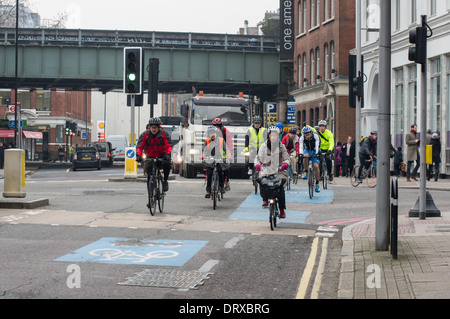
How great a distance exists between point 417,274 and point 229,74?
47.1 metres

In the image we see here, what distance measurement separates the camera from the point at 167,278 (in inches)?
321

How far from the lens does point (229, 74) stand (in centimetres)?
5453

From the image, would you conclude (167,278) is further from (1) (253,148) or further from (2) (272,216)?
(1) (253,148)

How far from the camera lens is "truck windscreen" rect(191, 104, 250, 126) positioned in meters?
27.9

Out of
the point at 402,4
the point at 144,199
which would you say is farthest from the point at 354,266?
the point at 402,4

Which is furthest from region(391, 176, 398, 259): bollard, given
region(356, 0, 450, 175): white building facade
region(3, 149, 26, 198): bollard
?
region(356, 0, 450, 175): white building facade

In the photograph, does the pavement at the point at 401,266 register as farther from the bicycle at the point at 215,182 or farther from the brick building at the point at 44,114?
the brick building at the point at 44,114

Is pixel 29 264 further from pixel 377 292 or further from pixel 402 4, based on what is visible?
pixel 402 4

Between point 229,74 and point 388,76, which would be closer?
point 388,76

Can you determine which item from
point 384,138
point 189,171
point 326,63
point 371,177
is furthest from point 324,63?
point 384,138

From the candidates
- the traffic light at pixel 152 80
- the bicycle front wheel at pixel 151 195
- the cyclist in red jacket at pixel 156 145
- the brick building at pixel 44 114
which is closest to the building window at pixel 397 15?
the traffic light at pixel 152 80

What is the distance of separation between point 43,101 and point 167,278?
85.9 meters

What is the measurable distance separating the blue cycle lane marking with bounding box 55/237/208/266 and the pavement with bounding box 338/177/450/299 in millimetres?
1933
